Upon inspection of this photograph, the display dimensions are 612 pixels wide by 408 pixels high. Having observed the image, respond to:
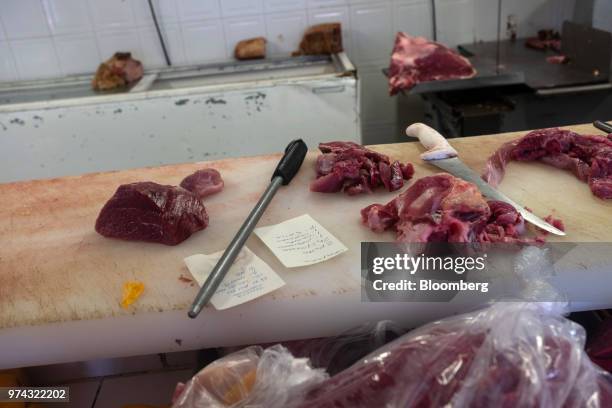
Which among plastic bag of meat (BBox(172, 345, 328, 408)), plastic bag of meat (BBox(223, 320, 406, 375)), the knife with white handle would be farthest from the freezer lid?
plastic bag of meat (BBox(172, 345, 328, 408))

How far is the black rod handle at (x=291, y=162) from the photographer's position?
4.33 ft

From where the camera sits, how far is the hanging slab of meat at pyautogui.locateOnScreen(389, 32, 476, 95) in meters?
2.44

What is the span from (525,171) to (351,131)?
118 centimetres

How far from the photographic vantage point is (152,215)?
114 cm

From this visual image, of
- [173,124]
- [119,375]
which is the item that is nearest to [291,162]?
[119,375]

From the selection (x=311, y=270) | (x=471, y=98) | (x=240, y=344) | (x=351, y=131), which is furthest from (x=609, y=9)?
(x=240, y=344)

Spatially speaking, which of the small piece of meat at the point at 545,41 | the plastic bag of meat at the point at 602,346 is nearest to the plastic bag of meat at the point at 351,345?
the plastic bag of meat at the point at 602,346

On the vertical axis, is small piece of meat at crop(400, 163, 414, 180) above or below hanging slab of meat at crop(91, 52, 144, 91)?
below

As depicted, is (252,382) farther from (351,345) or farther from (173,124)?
(173,124)

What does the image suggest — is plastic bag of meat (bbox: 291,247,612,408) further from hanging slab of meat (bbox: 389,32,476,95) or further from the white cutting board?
hanging slab of meat (bbox: 389,32,476,95)

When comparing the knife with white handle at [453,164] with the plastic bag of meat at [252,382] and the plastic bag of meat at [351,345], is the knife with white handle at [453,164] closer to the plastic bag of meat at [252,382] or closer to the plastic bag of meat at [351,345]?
the plastic bag of meat at [351,345]

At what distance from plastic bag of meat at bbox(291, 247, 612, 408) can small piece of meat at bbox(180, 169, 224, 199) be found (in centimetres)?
72

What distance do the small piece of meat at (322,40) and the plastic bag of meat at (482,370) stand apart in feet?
7.74

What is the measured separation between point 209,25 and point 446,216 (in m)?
2.32
